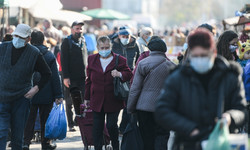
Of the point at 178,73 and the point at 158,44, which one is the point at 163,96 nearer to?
the point at 178,73

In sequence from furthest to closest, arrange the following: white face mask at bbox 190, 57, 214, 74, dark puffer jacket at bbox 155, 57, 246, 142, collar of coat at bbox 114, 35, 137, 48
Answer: collar of coat at bbox 114, 35, 137, 48 → dark puffer jacket at bbox 155, 57, 246, 142 → white face mask at bbox 190, 57, 214, 74

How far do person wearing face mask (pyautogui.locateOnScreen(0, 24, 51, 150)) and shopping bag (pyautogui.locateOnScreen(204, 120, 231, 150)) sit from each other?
3.71 m

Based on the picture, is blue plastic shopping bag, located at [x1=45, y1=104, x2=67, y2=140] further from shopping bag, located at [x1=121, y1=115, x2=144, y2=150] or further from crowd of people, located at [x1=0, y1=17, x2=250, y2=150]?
shopping bag, located at [x1=121, y1=115, x2=144, y2=150]

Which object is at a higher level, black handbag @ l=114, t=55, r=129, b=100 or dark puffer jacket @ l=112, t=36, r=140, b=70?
dark puffer jacket @ l=112, t=36, r=140, b=70

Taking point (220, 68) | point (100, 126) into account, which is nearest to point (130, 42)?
point (100, 126)

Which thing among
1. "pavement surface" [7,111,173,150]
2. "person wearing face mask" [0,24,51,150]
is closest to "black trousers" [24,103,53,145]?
"pavement surface" [7,111,173,150]

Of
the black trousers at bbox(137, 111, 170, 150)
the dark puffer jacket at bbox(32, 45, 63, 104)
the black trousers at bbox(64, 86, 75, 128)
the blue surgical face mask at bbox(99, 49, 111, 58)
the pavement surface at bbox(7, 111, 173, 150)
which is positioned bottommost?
the pavement surface at bbox(7, 111, 173, 150)

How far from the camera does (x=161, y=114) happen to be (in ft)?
16.0

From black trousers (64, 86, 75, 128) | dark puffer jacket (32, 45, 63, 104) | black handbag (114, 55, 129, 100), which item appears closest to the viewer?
black handbag (114, 55, 129, 100)

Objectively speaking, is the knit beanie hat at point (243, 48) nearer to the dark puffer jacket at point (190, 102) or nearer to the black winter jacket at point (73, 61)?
the black winter jacket at point (73, 61)

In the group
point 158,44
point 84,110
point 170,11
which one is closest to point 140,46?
point 84,110

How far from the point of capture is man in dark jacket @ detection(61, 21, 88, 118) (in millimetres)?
11094

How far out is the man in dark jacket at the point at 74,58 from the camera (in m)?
11.1

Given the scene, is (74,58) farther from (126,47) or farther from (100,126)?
(100,126)
